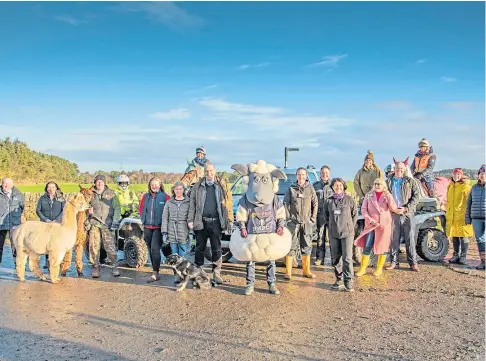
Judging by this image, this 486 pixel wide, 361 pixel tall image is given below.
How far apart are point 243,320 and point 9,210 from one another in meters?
6.79

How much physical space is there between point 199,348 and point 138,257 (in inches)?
214

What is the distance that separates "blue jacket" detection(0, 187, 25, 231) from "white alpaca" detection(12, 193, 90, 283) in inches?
61.0

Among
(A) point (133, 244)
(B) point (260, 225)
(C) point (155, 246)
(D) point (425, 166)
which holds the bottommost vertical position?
(A) point (133, 244)

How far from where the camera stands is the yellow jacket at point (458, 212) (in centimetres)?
1109

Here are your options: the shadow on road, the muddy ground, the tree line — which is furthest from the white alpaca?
the tree line

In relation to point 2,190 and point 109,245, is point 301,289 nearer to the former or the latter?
point 109,245

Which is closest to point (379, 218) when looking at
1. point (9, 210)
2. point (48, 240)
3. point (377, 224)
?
point (377, 224)

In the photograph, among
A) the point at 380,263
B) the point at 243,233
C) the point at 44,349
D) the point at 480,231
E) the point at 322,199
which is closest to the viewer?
the point at 44,349

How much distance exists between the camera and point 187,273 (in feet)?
28.0

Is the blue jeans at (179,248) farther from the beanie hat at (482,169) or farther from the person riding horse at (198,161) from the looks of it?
the beanie hat at (482,169)

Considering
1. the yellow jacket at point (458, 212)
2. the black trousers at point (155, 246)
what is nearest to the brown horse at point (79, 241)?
the black trousers at point (155, 246)

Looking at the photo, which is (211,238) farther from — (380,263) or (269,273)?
(380,263)

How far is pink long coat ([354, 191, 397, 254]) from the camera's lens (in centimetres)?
956

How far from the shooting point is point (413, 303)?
25.1 ft
